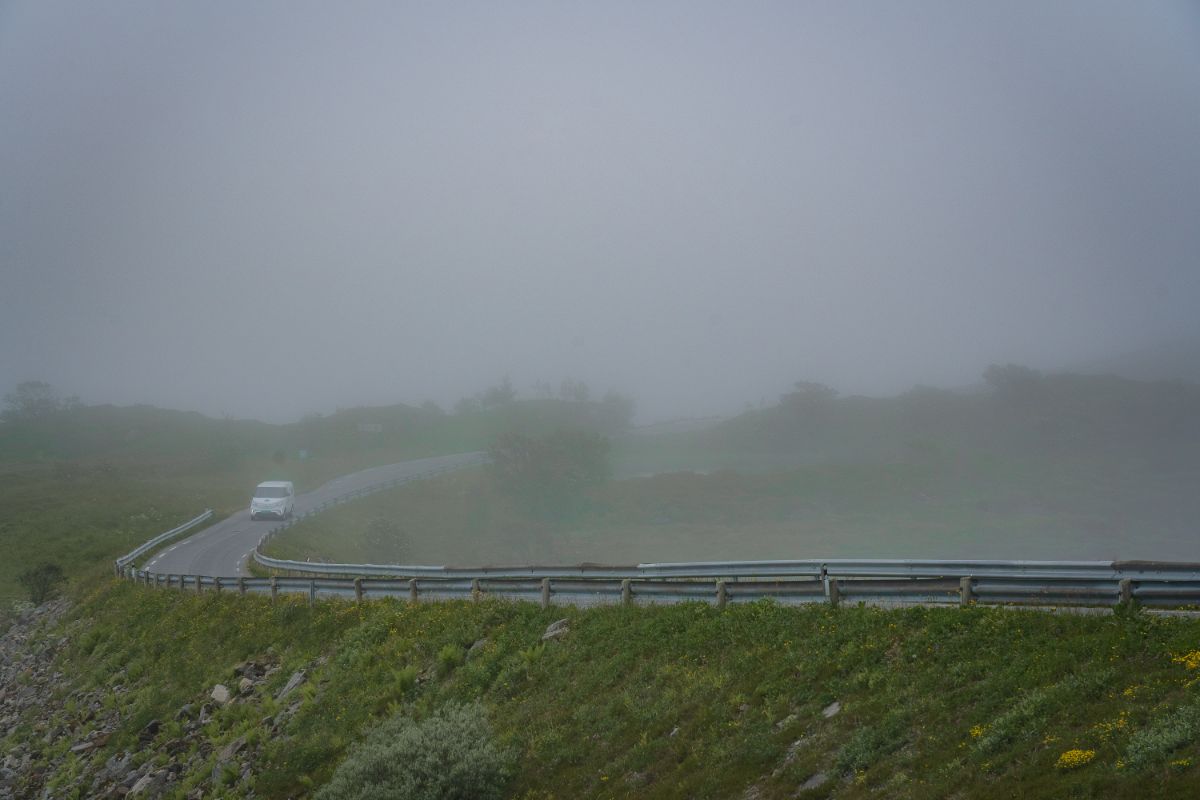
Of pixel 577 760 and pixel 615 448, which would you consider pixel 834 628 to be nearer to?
pixel 577 760

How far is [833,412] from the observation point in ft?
405

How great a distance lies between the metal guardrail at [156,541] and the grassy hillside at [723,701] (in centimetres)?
2161

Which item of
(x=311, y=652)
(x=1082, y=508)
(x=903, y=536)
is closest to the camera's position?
(x=311, y=652)

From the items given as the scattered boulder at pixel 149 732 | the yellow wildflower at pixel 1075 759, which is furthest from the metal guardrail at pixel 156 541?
the yellow wildflower at pixel 1075 759

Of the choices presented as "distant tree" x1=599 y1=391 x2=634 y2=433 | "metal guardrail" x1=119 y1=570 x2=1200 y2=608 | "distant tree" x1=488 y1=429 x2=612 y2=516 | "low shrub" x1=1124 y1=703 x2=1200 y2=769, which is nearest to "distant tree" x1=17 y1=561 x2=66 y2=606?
"metal guardrail" x1=119 y1=570 x2=1200 y2=608

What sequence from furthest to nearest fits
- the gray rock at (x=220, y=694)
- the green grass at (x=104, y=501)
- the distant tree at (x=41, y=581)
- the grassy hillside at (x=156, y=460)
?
the grassy hillside at (x=156, y=460) → the green grass at (x=104, y=501) → the distant tree at (x=41, y=581) → the gray rock at (x=220, y=694)

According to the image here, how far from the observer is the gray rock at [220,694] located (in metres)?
23.3

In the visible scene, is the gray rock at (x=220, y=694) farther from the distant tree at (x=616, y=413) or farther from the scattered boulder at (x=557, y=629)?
the distant tree at (x=616, y=413)

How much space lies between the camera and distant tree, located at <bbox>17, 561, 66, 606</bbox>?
47.6 m

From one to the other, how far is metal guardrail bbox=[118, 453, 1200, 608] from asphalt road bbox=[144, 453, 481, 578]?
56.6 feet

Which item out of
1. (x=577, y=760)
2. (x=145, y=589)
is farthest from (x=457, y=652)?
(x=145, y=589)

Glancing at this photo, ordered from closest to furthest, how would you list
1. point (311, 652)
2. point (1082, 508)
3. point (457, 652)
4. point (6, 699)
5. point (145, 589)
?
1. point (457, 652)
2. point (311, 652)
3. point (6, 699)
4. point (145, 589)
5. point (1082, 508)

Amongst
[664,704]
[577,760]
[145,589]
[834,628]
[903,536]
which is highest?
[834,628]

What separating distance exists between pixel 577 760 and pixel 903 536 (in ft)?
276
